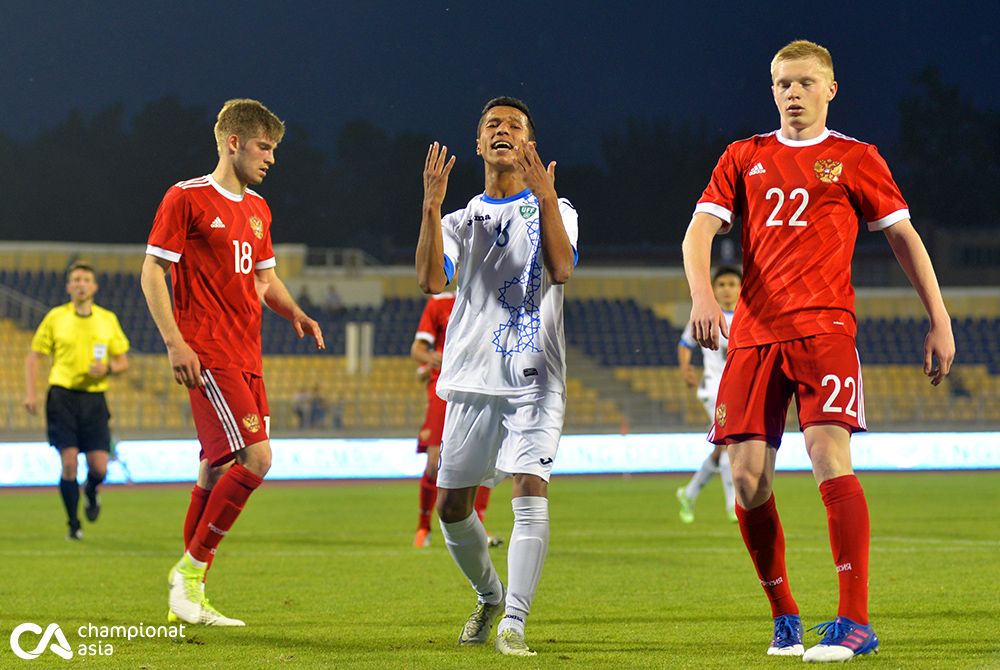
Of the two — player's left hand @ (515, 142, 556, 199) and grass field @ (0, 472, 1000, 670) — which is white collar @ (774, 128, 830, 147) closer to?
player's left hand @ (515, 142, 556, 199)

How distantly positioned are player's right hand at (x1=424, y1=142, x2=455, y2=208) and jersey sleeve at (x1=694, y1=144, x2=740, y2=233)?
95cm

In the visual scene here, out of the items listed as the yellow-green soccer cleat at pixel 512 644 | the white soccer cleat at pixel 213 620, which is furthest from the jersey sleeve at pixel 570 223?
the white soccer cleat at pixel 213 620

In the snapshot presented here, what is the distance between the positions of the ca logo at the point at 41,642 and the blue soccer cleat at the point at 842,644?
266 cm

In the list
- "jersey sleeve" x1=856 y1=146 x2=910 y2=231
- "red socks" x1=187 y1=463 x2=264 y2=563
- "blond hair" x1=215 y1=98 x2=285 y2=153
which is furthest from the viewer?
"blond hair" x1=215 y1=98 x2=285 y2=153

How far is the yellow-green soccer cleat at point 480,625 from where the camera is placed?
536cm

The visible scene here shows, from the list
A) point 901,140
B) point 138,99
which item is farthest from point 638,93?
point 138,99

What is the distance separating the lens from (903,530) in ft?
36.9

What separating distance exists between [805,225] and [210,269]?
2.71 meters

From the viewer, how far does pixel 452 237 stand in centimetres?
550

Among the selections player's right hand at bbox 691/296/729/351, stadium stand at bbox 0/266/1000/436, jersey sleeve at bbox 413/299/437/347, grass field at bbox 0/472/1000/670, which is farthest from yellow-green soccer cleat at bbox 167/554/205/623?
stadium stand at bbox 0/266/1000/436

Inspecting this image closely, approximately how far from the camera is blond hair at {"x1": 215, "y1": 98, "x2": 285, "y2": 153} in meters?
6.28

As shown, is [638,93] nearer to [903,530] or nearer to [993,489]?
[993,489]

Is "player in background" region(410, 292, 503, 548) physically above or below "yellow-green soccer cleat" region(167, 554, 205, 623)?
above

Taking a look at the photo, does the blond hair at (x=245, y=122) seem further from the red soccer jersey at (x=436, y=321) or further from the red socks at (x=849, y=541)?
the red soccer jersey at (x=436, y=321)
